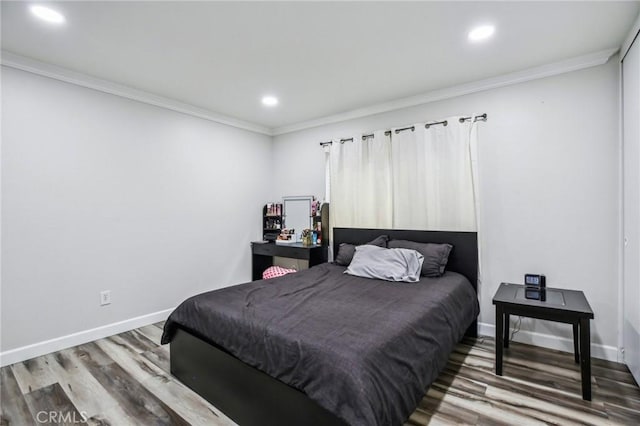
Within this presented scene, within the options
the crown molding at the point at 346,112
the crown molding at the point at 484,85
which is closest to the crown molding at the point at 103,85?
the crown molding at the point at 346,112

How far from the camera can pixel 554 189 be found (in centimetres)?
272

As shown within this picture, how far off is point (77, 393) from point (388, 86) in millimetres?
3600

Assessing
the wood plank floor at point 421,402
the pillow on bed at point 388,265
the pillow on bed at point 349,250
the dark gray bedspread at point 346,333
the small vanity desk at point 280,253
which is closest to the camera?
the dark gray bedspread at point 346,333

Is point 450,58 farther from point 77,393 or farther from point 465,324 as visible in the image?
point 77,393

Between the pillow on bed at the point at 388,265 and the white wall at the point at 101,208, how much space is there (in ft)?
6.67

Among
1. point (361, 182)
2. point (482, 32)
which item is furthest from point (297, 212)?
point (482, 32)

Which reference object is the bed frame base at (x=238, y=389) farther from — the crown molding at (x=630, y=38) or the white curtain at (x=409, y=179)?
the crown molding at (x=630, y=38)

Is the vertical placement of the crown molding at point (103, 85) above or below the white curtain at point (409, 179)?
above

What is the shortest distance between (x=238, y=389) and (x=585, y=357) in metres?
2.18

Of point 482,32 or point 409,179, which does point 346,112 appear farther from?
point 482,32

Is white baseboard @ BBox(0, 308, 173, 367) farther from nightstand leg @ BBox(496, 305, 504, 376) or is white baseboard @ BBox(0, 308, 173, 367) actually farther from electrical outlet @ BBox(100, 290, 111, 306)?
nightstand leg @ BBox(496, 305, 504, 376)

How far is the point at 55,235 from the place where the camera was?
108 inches

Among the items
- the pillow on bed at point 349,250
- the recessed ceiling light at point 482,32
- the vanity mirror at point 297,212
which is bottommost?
the pillow on bed at point 349,250

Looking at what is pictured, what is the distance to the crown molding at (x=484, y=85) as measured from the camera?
2553 millimetres
